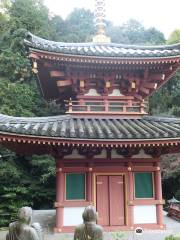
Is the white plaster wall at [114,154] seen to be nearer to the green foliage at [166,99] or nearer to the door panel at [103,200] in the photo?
the door panel at [103,200]

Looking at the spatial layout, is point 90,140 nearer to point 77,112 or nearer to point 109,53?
point 77,112

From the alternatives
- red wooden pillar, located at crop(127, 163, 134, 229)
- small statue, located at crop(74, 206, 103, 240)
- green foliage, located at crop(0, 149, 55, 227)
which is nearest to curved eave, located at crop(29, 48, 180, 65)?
red wooden pillar, located at crop(127, 163, 134, 229)

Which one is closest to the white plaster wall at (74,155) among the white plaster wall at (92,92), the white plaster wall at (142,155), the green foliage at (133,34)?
the white plaster wall at (142,155)

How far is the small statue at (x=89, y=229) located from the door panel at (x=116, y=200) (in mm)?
6301

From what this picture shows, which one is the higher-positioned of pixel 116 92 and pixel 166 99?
pixel 166 99

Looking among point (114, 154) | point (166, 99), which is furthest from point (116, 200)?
point (166, 99)

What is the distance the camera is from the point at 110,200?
445 inches

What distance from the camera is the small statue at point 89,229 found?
501 cm

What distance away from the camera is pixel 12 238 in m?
4.88

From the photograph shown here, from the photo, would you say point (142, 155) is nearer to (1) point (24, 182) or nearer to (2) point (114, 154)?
(2) point (114, 154)

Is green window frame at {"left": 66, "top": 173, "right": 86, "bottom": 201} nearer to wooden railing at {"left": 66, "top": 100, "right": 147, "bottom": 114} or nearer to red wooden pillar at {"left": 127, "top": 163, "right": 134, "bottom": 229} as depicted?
red wooden pillar at {"left": 127, "top": 163, "right": 134, "bottom": 229}

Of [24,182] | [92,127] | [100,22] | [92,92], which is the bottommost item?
[24,182]

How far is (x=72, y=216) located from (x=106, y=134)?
316 centimetres

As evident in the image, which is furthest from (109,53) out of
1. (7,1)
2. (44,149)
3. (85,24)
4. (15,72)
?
(85,24)
